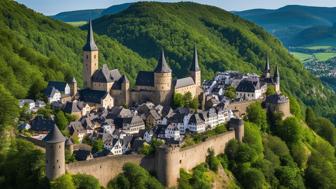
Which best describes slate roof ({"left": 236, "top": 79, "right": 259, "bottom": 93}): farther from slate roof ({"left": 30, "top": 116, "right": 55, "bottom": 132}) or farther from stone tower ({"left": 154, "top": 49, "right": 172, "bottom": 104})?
slate roof ({"left": 30, "top": 116, "right": 55, "bottom": 132})

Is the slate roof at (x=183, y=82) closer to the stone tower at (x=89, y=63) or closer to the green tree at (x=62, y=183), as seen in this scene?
the stone tower at (x=89, y=63)

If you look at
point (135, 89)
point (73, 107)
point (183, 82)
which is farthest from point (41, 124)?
point (183, 82)

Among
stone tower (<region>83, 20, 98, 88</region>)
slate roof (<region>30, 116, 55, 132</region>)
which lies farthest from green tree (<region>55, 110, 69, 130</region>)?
stone tower (<region>83, 20, 98, 88</region>)

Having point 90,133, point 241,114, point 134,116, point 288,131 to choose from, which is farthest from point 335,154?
point 90,133

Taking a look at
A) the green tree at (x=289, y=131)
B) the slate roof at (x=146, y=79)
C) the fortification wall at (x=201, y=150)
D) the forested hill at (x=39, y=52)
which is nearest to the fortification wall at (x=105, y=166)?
the fortification wall at (x=201, y=150)

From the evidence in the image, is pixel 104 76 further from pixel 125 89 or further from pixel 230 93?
pixel 230 93

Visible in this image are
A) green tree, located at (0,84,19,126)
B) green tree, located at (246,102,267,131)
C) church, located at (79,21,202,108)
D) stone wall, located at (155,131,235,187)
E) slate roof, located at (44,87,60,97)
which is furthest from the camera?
green tree, located at (246,102,267,131)
